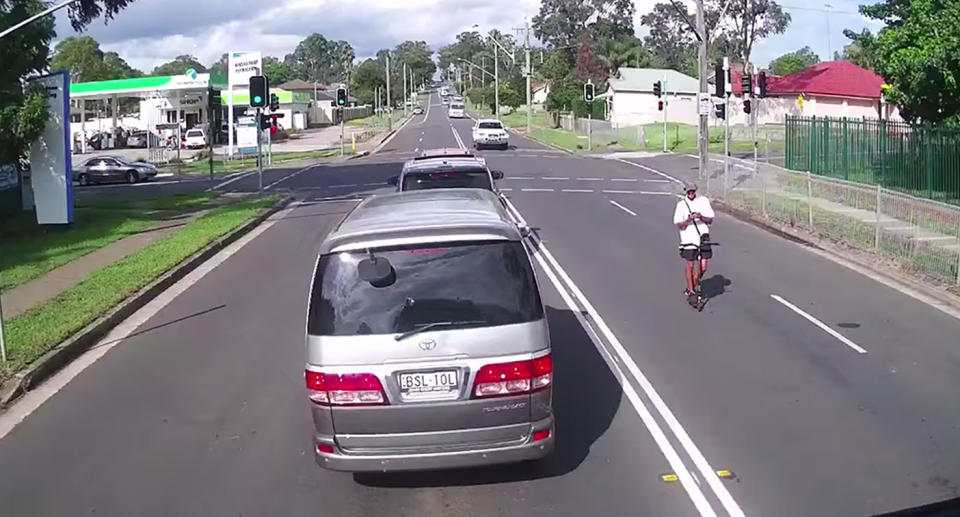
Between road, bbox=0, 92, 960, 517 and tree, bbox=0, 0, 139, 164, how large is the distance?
789 cm

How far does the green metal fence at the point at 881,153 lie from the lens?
23328 millimetres

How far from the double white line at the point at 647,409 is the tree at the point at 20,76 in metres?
12.8

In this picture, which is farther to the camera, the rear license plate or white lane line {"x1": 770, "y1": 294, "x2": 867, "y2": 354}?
white lane line {"x1": 770, "y1": 294, "x2": 867, "y2": 354}

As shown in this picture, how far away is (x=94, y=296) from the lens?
45.1ft

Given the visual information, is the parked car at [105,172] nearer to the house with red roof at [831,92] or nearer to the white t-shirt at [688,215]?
the white t-shirt at [688,215]

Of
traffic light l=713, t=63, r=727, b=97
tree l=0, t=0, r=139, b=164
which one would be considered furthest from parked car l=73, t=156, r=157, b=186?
traffic light l=713, t=63, r=727, b=97

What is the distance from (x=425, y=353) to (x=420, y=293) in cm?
38

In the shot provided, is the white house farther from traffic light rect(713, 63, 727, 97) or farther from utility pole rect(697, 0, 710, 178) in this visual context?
utility pole rect(697, 0, 710, 178)

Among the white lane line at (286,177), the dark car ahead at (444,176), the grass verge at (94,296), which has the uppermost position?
the white lane line at (286,177)

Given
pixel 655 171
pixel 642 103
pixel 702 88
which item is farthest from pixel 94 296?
pixel 642 103

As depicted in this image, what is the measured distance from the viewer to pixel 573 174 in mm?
38250

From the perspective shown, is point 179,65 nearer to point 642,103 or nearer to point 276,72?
point 276,72

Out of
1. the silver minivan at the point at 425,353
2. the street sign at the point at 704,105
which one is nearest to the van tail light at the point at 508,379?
the silver minivan at the point at 425,353

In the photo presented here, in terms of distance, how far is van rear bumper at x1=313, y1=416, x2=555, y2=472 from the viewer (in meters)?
6.25
